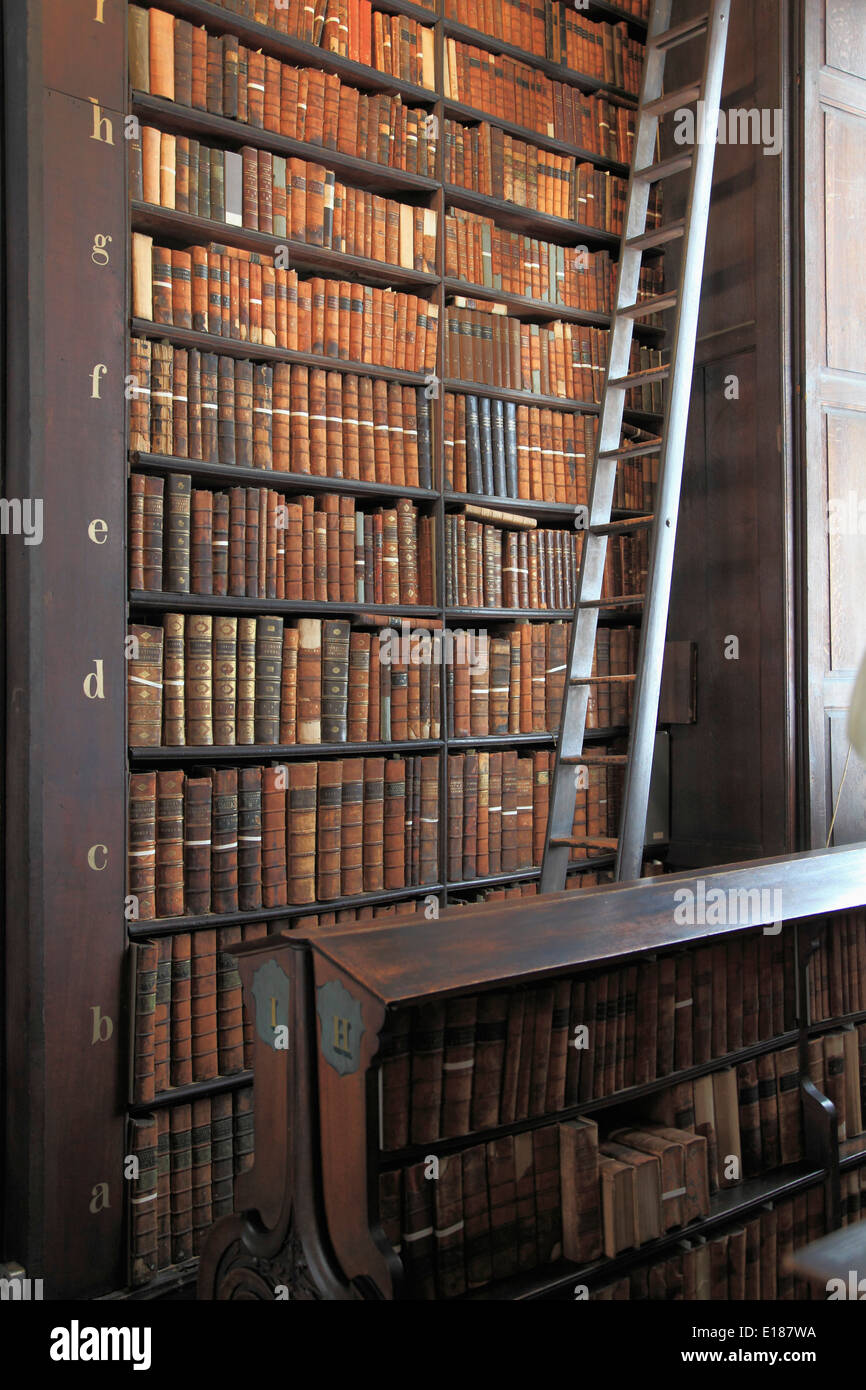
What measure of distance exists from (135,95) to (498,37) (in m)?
1.26

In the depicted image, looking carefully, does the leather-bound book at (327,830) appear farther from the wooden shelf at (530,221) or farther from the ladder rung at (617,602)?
the wooden shelf at (530,221)

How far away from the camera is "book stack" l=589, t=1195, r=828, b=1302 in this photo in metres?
1.92

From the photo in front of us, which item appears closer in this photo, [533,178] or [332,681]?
[332,681]

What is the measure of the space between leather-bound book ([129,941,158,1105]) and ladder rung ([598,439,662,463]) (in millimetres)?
1767

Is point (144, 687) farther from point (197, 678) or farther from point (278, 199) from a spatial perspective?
point (278, 199)

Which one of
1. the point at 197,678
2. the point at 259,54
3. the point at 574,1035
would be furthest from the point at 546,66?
the point at 574,1035

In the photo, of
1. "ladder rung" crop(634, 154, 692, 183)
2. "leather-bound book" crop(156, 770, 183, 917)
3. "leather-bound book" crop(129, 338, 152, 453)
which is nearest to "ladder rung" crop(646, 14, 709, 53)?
"ladder rung" crop(634, 154, 692, 183)

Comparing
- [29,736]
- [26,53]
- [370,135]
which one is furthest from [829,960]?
[26,53]

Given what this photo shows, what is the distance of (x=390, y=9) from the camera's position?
287 centimetres

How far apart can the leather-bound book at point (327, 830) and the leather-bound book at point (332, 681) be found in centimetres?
9

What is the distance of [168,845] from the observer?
7.90ft

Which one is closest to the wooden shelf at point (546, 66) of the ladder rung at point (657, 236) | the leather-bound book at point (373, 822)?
the ladder rung at point (657, 236)

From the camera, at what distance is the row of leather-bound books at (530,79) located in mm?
2977

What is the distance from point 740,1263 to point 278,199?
265 centimetres
